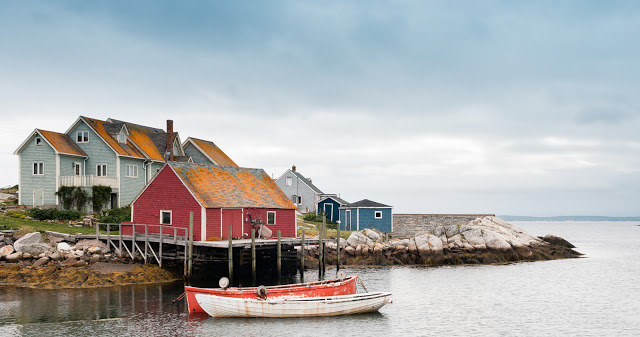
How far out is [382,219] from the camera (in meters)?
66.9

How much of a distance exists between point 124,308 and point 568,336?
21.3 m

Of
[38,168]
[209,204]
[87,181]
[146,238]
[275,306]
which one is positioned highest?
[38,168]

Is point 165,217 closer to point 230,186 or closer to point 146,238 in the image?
point 146,238

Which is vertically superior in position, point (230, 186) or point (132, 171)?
point (132, 171)

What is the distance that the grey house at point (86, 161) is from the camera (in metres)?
53.1

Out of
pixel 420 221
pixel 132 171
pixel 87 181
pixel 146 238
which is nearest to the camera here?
pixel 146 238

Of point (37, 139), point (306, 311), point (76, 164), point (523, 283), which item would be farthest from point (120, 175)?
point (523, 283)

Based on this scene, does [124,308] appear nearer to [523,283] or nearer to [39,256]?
[39,256]

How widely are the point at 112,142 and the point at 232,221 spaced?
21621mm

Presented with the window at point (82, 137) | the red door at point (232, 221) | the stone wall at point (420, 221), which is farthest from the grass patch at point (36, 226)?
the stone wall at point (420, 221)

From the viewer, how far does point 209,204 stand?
3934 cm

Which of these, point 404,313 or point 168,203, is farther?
point 168,203

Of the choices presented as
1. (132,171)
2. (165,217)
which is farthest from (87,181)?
(165,217)

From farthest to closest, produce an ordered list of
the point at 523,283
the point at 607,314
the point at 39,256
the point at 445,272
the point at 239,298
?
the point at 445,272
the point at 523,283
the point at 39,256
the point at 607,314
the point at 239,298
